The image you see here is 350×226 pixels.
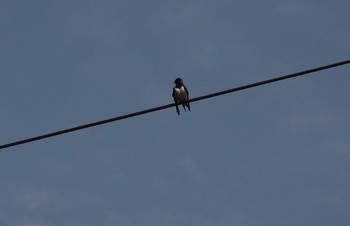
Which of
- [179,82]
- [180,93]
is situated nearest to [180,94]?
[180,93]

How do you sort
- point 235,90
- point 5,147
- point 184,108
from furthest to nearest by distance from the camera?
point 184,108 → point 235,90 → point 5,147

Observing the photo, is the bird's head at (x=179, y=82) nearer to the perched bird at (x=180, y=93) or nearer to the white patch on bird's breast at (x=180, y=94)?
the perched bird at (x=180, y=93)

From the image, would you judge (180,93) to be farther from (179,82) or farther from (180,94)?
(179,82)

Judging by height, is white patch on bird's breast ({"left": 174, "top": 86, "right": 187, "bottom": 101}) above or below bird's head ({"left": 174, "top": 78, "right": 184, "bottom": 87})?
below

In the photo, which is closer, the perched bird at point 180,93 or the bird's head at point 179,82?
the perched bird at point 180,93

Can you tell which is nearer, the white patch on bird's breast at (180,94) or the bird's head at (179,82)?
the white patch on bird's breast at (180,94)

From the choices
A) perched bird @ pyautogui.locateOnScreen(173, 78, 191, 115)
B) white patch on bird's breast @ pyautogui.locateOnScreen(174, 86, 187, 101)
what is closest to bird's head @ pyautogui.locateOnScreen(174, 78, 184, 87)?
perched bird @ pyautogui.locateOnScreen(173, 78, 191, 115)

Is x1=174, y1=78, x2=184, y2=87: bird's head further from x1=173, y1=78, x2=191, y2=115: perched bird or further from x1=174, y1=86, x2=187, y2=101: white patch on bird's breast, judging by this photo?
x1=174, y1=86, x2=187, y2=101: white patch on bird's breast

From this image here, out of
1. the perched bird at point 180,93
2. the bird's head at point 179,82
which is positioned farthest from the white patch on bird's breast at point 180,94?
the bird's head at point 179,82

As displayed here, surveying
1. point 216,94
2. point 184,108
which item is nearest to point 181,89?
point 184,108

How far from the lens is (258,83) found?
1070 centimetres

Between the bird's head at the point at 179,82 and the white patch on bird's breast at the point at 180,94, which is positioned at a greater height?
the bird's head at the point at 179,82

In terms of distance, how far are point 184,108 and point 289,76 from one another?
10246 millimetres

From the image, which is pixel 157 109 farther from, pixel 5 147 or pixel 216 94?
pixel 5 147
